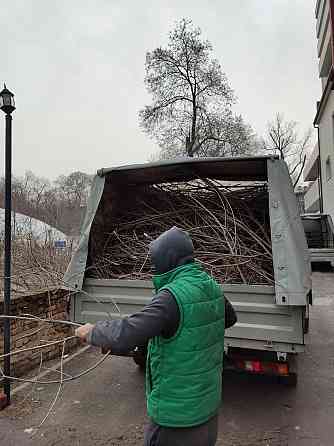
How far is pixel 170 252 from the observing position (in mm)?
1915

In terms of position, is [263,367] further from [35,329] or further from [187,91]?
[187,91]

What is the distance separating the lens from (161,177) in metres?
4.68

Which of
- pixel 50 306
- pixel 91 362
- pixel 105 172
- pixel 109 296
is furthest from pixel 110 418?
pixel 105 172

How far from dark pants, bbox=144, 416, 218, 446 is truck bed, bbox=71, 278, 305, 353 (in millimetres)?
1466

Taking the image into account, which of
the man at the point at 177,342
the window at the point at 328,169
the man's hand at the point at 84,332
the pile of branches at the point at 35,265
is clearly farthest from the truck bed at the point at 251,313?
the window at the point at 328,169

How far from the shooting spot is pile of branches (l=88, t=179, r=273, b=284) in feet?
13.2

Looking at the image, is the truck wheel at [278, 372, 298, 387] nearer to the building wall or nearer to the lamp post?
the lamp post

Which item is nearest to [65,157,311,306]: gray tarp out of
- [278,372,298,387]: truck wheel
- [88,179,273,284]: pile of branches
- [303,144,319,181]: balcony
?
[88,179,273,284]: pile of branches

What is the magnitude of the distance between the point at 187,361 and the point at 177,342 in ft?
0.36

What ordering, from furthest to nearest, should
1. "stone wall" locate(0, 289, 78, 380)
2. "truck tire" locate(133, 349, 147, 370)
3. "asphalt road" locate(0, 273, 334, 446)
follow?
"stone wall" locate(0, 289, 78, 380) < "truck tire" locate(133, 349, 147, 370) < "asphalt road" locate(0, 273, 334, 446)

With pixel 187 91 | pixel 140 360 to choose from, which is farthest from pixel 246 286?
pixel 187 91

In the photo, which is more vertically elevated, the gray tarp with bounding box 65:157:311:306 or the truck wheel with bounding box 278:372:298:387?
the gray tarp with bounding box 65:157:311:306

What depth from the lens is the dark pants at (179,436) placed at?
5.96 ft

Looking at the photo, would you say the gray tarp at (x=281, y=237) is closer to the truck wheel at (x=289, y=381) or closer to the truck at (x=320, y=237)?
the truck wheel at (x=289, y=381)
